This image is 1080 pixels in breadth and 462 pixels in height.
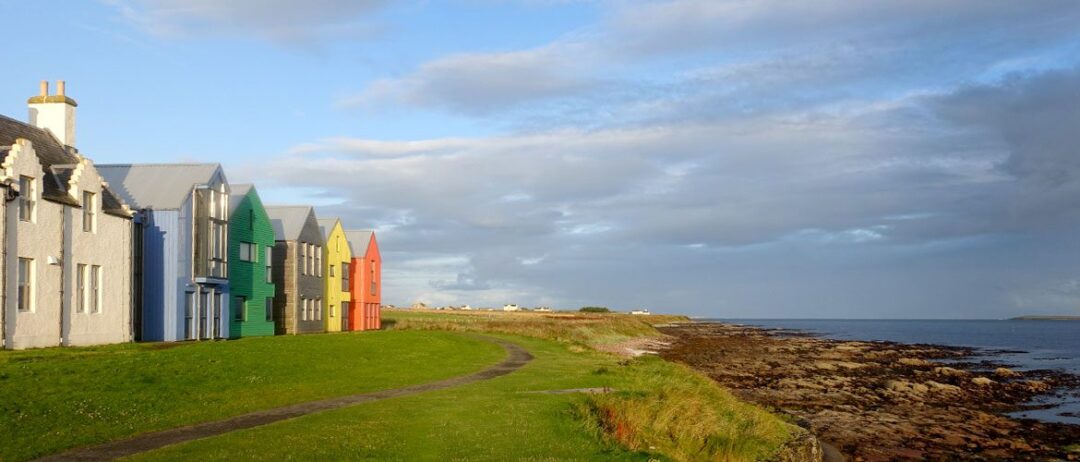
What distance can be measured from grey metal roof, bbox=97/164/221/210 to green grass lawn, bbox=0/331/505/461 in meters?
9.97

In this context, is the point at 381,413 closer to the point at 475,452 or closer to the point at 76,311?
the point at 475,452

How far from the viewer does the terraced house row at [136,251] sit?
3284 centimetres

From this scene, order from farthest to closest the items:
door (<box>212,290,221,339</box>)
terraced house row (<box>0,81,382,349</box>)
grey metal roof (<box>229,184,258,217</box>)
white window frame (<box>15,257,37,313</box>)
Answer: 1. grey metal roof (<box>229,184,258,217</box>)
2. door (<box>212,290,221,339</box>)
3. terraced house row (<box>0,81,382,349</box>)
4. white window frame (<box>15,257,37,313</box>)

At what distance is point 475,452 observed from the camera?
55.4 ft

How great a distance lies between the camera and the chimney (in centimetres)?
4178

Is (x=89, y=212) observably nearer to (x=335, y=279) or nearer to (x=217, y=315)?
(x=217, y=315)

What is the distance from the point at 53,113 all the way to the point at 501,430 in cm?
3381

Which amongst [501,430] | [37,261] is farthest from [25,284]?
[501,430]

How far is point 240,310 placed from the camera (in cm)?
5306

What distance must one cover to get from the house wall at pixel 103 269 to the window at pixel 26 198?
229 cm

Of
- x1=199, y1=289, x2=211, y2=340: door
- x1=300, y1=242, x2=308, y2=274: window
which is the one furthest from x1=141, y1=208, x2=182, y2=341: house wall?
x1=300, y1=242, x2=308, y2=274: window

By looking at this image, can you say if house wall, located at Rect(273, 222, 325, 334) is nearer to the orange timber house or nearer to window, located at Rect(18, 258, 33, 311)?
the orange timber house

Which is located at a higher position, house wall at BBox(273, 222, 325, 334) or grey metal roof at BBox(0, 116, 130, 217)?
grey metal roof at BBox(0, 116, 130, 217)

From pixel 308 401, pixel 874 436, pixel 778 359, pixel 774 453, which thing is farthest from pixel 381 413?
pixel 778 359
